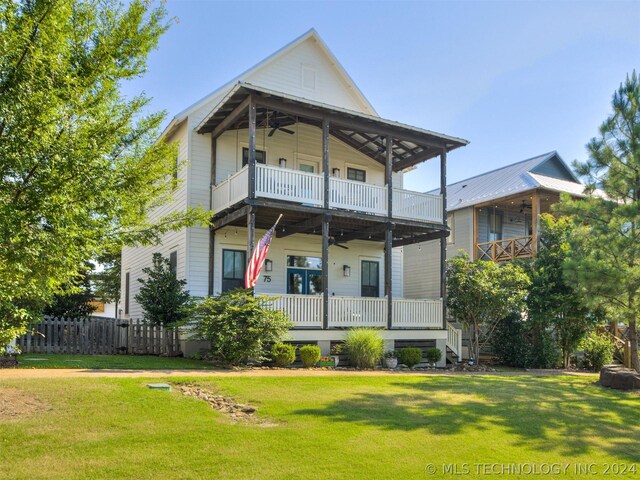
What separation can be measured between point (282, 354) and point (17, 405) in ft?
23.3

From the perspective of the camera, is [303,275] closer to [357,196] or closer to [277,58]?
[357,196]

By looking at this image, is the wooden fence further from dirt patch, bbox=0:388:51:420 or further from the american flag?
dirt patch, bbox=0:388:51:420

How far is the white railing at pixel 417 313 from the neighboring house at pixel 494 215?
7.09 metres

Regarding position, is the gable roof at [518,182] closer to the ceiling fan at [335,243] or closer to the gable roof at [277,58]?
the gable roof at [277,58]

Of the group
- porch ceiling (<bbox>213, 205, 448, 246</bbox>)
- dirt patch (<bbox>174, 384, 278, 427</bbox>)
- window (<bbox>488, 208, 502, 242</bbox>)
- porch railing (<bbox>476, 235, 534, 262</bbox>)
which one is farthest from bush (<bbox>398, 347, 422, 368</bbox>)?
window (<bbox>488, 208, 502, 242</bbox>)

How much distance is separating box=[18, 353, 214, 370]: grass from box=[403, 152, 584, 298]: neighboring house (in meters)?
14.9

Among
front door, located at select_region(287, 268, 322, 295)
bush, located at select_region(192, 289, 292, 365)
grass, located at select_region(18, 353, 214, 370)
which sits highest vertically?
front door, located at select_region(287, 268, 322, 295)

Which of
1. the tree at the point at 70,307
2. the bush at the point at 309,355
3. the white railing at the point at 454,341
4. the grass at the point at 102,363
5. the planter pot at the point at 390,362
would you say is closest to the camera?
the grass at the point at 102,363

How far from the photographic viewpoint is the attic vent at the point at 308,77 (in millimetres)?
19906

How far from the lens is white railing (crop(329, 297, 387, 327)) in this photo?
16.0m

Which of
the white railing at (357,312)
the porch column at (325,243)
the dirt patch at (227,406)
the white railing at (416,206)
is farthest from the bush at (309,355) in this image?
the white railing at (416,206)

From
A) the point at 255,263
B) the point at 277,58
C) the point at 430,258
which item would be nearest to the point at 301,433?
the point at 255,263

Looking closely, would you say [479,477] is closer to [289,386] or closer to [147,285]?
[289,386]

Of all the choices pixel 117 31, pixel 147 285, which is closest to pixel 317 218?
pixel 147 285
